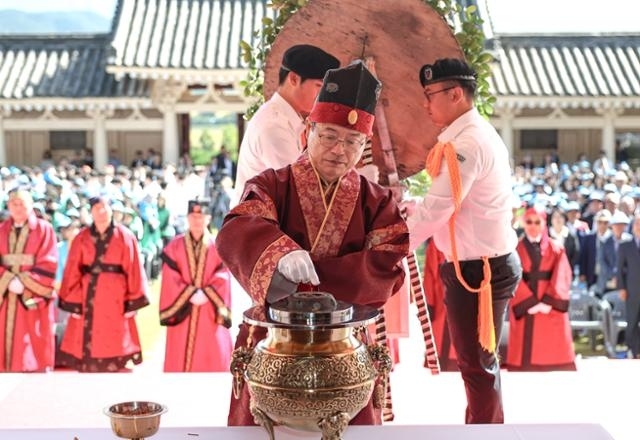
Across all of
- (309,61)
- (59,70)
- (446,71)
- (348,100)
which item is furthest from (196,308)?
(59,70)

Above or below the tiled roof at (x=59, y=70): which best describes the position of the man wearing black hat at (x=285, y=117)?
below

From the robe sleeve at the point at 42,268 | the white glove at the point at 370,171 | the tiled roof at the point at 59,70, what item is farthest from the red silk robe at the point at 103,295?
the tiled roof at the point at 59,70

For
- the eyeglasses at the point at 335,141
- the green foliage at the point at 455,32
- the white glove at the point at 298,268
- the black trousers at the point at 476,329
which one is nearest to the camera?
the white glove at the point at 298,268

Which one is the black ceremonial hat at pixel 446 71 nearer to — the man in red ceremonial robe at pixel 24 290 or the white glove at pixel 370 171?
the white glove at pixel 370 171

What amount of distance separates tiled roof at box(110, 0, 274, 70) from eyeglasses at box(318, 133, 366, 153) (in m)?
13.9

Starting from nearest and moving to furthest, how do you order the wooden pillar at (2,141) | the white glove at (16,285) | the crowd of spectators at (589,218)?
the white glove at (16,285)
the crowd of spectators at (589,218)
the wooden pillar at (2,141)

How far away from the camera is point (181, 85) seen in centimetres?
1702

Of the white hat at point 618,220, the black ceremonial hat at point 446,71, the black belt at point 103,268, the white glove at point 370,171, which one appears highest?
the black ceremonial hat at point 446,71

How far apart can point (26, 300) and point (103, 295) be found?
1.63 ft

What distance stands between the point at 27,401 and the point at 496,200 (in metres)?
2.49

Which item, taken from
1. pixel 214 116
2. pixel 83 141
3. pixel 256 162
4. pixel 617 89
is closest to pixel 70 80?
pixel 83 141

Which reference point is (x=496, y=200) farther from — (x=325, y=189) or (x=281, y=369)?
(x=281, y=369)

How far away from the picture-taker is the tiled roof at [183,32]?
651 inches

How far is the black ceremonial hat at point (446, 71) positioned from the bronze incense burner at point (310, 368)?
1.62 metres
